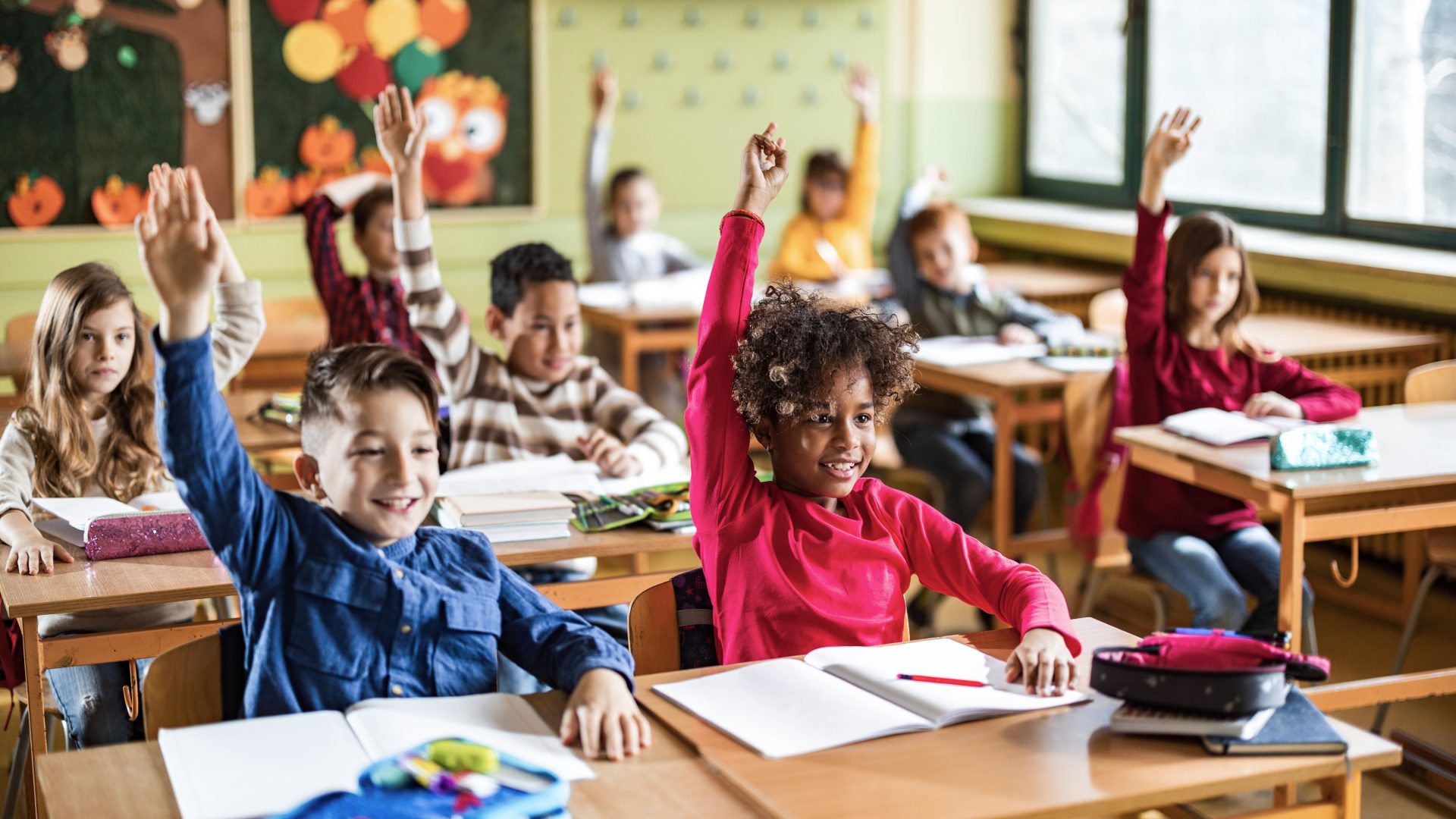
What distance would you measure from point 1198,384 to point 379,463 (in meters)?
2.16

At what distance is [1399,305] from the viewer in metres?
4.19

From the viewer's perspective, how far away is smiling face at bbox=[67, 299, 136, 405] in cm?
251

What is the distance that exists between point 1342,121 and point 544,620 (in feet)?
12.4

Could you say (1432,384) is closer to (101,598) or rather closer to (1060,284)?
(1060,284)

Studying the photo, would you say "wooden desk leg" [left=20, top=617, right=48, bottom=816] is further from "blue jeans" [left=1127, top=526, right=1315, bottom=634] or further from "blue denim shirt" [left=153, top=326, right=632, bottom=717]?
"blue jeans" [left=1127, top=526, right=1315, bottom=634]

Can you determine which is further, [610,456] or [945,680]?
[610,456]

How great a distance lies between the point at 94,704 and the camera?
2.28m

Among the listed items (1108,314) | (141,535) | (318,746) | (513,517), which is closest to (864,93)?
(1108,314)

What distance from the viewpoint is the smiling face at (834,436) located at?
6.08 feet

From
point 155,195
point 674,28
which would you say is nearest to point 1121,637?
point 155,195

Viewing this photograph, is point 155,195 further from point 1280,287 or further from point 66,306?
point 1280,287

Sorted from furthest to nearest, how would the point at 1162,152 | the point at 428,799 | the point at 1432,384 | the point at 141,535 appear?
the point at 1432,384
the point at 1162,152
the point at 141,535
the point at 428,799

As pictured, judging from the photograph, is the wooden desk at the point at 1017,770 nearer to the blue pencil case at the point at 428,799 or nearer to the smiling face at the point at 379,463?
the blue pencil case at the point at 428,799

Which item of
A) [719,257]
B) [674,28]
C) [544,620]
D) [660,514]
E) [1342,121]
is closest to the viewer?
[544,620]
